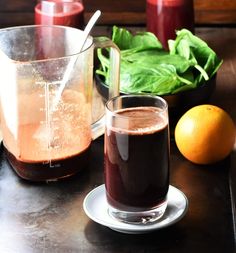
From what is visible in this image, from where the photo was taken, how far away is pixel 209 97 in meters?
1.12

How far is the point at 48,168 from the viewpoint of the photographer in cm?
89

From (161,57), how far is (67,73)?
0.29 m

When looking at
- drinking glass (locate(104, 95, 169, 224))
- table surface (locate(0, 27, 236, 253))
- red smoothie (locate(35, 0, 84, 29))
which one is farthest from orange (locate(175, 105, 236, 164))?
red smoothie (locate(35, 0, 84, 29))

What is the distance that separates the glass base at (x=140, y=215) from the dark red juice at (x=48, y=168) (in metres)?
0.13

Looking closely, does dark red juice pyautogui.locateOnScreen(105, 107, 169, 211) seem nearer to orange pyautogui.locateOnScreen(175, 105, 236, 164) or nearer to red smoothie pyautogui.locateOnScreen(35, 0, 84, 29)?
orange pyautogui.locateOnScreen(175, 105, 236, 164)

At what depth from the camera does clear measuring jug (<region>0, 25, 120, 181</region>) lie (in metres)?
0.87

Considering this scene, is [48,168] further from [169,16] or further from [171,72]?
[169,16]

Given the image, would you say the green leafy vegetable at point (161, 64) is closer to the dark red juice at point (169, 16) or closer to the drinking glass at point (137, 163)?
the dark red juice at point (169, 16)

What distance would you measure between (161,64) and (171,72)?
0.03 metres

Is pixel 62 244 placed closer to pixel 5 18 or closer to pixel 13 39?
pixel 13 39

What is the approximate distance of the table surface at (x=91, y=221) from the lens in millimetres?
767

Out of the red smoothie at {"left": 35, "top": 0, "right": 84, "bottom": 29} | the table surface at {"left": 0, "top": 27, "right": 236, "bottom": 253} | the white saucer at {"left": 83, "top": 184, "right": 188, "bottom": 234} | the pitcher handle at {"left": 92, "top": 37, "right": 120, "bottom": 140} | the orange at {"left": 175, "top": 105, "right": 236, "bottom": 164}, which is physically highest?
the pitcher handle at {"left": 92, "top": 37, "right": 120, "bottom": 140}

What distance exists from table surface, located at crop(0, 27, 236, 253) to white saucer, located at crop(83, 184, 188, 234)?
0.5 inches

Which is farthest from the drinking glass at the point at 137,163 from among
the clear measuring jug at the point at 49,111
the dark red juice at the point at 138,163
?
the clear measuring jug at the point at 49,111
